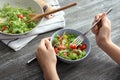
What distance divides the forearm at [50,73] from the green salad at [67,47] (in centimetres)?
8

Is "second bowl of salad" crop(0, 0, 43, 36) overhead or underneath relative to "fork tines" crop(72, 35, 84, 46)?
overhead

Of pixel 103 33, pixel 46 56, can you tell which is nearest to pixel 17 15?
pixel 46 56

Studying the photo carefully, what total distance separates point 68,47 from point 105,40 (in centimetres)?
17

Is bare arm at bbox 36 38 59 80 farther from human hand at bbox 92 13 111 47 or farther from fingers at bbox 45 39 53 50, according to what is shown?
human hand at bbox 92 13 111 47

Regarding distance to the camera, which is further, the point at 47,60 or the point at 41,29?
the point at 41,29

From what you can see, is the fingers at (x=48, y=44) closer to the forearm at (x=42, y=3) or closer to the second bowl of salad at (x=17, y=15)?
the second bowl of salad at (x=17, y=15)

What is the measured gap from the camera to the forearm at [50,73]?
0.99m

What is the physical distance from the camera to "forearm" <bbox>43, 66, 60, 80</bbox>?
99cm

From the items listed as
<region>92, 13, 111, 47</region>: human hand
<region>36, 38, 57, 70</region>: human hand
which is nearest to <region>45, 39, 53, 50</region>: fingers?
<region>36, 38, 57, 70</region>: human hand

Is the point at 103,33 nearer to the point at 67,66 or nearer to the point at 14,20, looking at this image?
the point at 67,66

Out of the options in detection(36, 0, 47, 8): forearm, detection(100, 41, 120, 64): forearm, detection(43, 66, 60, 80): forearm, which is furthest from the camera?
detection(36, 0, 47, 8): forearm

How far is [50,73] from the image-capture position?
992mm

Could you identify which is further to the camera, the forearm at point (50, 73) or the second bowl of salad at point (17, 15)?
the second bowl of salad at point (17, 15)

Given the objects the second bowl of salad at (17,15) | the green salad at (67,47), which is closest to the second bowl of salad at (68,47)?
the green salad at (67,47)
